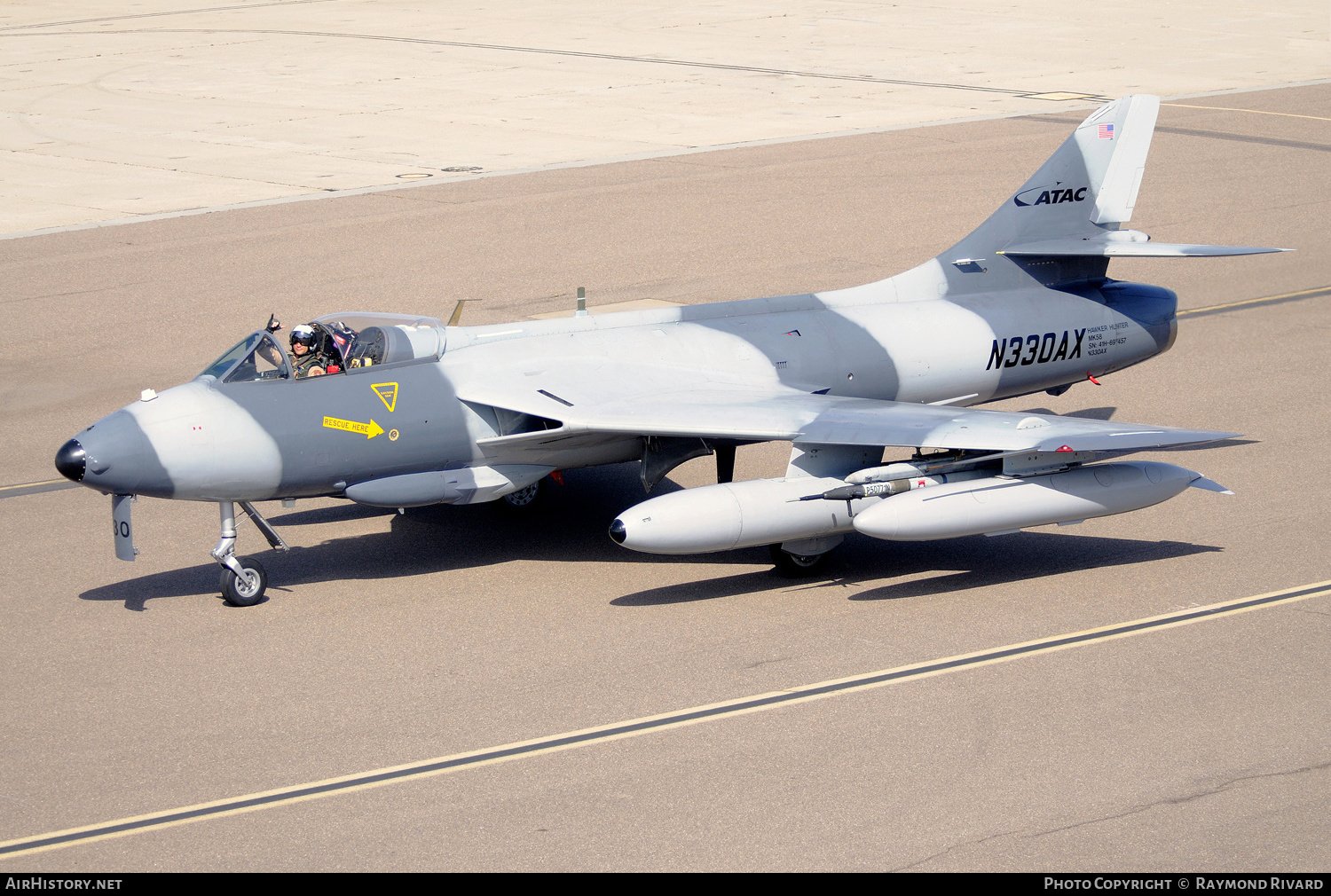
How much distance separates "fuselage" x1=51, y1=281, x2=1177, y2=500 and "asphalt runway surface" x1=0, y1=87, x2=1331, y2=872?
121 centimetres

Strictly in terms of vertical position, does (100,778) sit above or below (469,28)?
below

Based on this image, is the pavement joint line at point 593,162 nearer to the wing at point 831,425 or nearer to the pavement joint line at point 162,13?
the wing at point 831,425

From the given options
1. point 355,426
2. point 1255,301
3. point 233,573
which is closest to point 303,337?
point 355,426

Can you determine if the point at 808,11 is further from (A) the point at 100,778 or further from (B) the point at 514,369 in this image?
(A) the point at 100,778

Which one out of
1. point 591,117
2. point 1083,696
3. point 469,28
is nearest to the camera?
point 1083,696

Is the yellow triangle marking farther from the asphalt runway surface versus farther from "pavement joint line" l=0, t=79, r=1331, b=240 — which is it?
"pavement joint line" l=0, t=79, r=1331, b=240

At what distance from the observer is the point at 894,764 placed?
954 centimetres

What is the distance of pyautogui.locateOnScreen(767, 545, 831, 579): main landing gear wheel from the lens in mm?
12727

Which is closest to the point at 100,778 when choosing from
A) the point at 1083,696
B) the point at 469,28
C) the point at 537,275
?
the point at 1083,696

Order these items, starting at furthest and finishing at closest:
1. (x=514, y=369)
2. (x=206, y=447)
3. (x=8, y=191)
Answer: (x=8, y=191) < (x=514, y=369) < (x=206, y=447)

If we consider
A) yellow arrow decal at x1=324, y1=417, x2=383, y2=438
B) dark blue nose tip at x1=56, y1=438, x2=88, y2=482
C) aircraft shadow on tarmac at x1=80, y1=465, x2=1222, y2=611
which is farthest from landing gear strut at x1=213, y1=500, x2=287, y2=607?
dark blue nose tip at x1=56, y1=438, x2=88, y2=482

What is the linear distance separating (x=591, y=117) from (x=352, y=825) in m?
28.9

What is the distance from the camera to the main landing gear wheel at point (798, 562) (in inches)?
501

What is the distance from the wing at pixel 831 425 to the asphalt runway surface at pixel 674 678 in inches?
53.5
